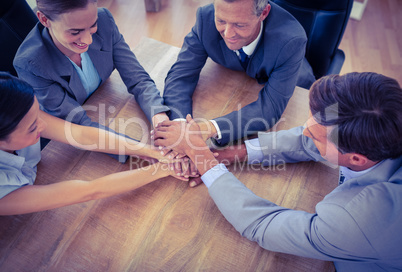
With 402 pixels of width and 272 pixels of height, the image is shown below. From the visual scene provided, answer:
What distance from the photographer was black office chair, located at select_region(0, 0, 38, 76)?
4.77ft

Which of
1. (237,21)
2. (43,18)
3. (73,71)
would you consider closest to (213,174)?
(237,21)

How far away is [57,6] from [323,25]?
4.18ft

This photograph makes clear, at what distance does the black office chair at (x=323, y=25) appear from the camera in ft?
4.82

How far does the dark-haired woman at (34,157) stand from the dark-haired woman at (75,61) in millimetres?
99

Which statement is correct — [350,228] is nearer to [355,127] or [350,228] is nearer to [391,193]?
[391,193]

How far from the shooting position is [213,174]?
108cm

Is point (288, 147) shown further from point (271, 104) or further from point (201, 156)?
point (201, 156)

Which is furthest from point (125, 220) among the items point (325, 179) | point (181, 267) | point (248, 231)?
point (325, 179)

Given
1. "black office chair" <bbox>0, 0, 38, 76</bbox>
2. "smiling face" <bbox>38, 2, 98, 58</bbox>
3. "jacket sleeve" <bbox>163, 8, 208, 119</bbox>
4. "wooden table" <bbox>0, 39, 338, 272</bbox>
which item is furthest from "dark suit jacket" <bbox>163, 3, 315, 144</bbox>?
"black office chair" <bbox>0, 0, 38, 76</bbox>

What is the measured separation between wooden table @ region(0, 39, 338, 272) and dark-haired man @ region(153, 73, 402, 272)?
7 cm

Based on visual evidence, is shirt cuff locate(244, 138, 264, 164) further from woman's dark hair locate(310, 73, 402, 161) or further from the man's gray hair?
the man's gray hair

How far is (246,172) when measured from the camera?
115cm

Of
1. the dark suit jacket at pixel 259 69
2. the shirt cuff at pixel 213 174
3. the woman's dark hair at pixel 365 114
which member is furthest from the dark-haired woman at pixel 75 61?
the woman's dark hair at pixel 365 114

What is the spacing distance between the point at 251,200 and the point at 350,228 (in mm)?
311
